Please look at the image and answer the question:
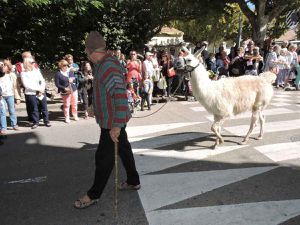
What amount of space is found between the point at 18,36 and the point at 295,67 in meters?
11.7

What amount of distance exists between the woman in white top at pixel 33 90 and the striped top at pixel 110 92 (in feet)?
16.9

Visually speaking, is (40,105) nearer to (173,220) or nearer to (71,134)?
(71,134)

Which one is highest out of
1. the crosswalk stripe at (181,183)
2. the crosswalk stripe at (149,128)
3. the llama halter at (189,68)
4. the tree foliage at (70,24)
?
the tree foliage at (70,24)

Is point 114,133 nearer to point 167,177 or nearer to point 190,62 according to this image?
point 167,177

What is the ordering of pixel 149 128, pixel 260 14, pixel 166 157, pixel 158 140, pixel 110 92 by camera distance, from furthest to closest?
pixel 260 14
pixel 149 128
pixel 158 140
pixel 166 157
pixel 110 92

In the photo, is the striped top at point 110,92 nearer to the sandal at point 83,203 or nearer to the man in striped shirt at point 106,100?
the man in striped shirt at point 106,100

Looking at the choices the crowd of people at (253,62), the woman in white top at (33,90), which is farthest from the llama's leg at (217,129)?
the crowd of people at (253,62)

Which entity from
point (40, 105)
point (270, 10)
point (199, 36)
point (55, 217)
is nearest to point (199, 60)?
point (55, 217)

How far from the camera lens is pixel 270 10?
22047mm

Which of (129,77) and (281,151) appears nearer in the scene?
(281,151)

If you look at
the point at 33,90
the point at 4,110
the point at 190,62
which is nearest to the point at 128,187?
the point at 190,62

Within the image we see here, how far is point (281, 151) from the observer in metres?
6.15

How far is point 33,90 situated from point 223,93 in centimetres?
502

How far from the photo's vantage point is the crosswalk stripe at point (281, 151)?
5.84m
